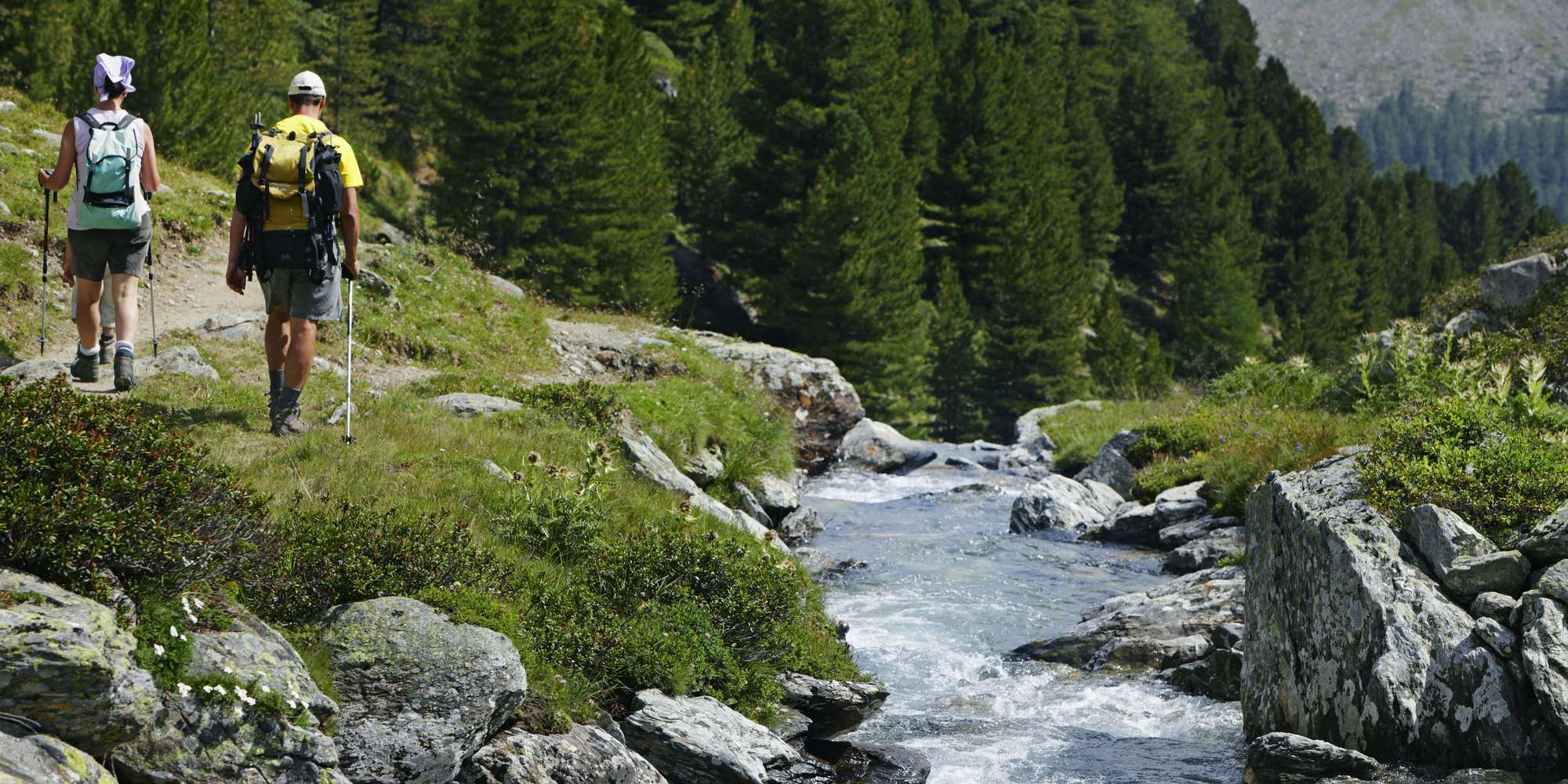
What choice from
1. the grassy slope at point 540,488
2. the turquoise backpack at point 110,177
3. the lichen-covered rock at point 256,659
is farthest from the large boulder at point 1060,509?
the lichen-covered rock at point 256,659

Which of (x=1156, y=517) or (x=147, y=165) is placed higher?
(x=147, y=165)

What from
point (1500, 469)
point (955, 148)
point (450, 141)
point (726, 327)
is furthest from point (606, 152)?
point (1500, 469)

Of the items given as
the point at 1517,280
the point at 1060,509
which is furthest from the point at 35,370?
the point at 1517,280

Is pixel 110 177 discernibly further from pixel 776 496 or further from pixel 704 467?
pixel 776 496

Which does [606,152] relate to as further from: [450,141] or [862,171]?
[862,171]

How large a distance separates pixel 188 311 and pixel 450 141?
20108 millimetres

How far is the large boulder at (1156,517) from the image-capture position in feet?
55.4

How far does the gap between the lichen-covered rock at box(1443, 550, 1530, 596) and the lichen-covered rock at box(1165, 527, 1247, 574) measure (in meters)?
6.58

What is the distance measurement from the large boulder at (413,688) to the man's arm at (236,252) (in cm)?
379

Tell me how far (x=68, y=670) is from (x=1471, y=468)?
8.15 m

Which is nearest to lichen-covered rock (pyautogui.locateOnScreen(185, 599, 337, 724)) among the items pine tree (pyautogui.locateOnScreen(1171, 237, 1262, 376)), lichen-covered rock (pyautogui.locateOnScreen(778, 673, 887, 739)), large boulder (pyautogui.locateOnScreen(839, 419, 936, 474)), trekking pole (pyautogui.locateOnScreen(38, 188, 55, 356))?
lichen-covered rock (pyautogui.locateOnScreen(778, 673, 887, 739))

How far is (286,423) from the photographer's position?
10.1m

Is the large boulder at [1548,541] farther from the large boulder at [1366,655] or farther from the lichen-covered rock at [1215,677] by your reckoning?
the lichen-covered rock at [1215,677]

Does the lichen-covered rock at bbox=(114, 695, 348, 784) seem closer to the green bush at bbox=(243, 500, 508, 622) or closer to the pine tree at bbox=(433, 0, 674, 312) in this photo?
the green bush at bbox=(243, 500, 508, 622)
